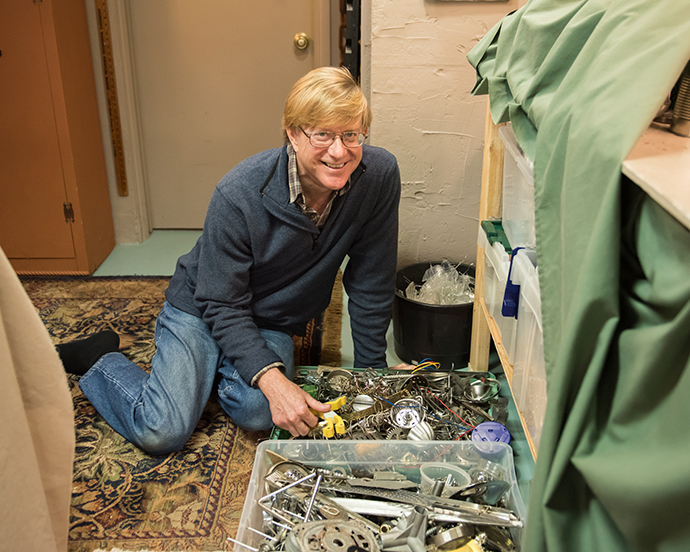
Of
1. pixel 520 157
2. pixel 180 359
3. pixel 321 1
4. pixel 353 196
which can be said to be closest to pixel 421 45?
pixel 353 196

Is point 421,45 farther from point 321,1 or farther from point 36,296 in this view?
point 36,296

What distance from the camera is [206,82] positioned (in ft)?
8.91

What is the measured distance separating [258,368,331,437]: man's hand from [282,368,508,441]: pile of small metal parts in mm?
42

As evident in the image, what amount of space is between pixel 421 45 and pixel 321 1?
971 mm

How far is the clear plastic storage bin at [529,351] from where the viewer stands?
40.4 inches

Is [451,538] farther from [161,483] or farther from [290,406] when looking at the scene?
[161,483]

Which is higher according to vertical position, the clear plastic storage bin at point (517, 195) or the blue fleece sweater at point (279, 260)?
the clear plastic storage bin at point (517, 195)

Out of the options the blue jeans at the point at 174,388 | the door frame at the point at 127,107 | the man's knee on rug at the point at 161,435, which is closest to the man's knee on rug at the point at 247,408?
the blue jeans at the point at 174,388

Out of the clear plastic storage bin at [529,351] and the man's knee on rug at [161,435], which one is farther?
the man's knee on rug at [161,435]

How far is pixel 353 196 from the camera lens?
1466 mm

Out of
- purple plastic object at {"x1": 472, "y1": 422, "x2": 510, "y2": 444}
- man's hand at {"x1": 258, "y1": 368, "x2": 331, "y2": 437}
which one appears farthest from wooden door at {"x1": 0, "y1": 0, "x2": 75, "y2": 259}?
purple plastic object at {"x1": 472, "y1": 422, "x2": 510, "y2": 444}

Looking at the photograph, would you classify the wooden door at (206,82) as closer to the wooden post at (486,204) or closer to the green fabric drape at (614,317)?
the wooden post at (486,204)

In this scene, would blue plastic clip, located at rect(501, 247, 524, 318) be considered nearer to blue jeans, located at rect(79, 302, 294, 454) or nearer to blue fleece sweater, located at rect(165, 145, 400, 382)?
blue fleece sweater, located at rect(165, 145, 400, 382)

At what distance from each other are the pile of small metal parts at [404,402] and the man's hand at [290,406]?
4cm
